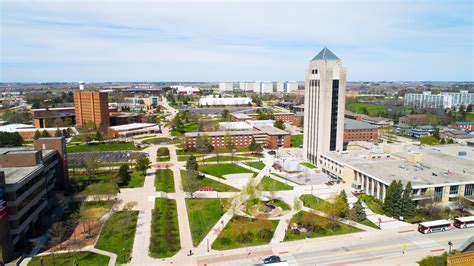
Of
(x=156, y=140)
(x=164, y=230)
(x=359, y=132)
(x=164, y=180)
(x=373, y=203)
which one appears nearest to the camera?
(x=164, y=230)

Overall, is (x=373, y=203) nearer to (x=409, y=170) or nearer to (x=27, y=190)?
(x=409, y=170)

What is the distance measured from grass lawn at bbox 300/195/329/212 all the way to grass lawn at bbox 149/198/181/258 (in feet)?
63.8

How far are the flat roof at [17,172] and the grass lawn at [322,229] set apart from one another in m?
32.3

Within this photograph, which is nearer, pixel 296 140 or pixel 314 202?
pixel 314 202

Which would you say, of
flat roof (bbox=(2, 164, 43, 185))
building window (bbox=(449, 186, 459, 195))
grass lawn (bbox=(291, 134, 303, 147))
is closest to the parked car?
flat roof (bbox=(2, 164, 43, 185))

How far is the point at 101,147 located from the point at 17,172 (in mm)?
47542

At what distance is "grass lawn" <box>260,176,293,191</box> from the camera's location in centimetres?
5549

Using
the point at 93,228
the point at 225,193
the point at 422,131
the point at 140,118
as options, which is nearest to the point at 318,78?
the point at 225,193

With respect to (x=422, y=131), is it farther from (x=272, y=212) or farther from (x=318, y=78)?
(x=272, y=212)

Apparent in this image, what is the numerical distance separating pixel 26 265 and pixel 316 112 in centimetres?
5567

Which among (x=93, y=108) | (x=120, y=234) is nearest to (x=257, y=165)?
(x=120, y=234)

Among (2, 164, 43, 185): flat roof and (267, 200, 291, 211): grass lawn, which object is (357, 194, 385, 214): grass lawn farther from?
(2, 164, 43, 185): flat roof

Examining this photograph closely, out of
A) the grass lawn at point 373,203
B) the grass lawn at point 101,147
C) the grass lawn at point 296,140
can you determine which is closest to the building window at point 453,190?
the grass lawn at point 373,203

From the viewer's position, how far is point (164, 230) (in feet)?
132
